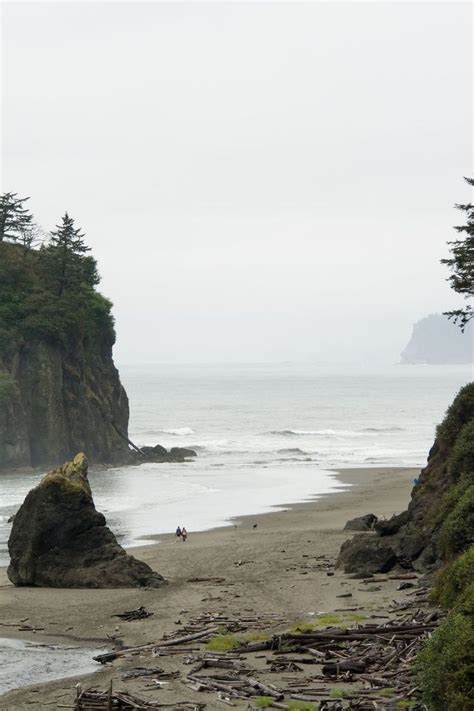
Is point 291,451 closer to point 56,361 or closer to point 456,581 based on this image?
point 56,361

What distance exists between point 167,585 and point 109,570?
193cm

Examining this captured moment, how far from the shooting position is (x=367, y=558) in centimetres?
3188

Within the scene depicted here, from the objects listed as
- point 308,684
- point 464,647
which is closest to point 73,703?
point 308,684

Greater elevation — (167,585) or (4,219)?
(4,219)

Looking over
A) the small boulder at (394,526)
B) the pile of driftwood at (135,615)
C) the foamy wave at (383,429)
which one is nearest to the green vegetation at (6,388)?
the small boulder at (394,526)

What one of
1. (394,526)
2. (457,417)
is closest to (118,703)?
(394,526)

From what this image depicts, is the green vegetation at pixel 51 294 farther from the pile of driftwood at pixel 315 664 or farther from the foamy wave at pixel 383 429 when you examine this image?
the pile of driftwood at pixel 315 664

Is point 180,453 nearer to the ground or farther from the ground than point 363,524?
farther from the ground

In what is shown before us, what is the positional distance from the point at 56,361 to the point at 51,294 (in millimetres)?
6497

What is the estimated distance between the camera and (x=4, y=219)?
101m

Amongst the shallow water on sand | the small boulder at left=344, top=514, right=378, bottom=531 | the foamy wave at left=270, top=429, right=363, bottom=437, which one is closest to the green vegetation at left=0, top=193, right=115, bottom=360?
the foamy wave at left=270, top=429, right=363, bottom=437

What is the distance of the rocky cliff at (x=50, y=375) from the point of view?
81.4m

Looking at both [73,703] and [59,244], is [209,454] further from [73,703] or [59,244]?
[73,703]

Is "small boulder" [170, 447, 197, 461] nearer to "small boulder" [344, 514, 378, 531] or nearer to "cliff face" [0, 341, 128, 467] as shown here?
"cliff face" [0, 341, 128, 467]
